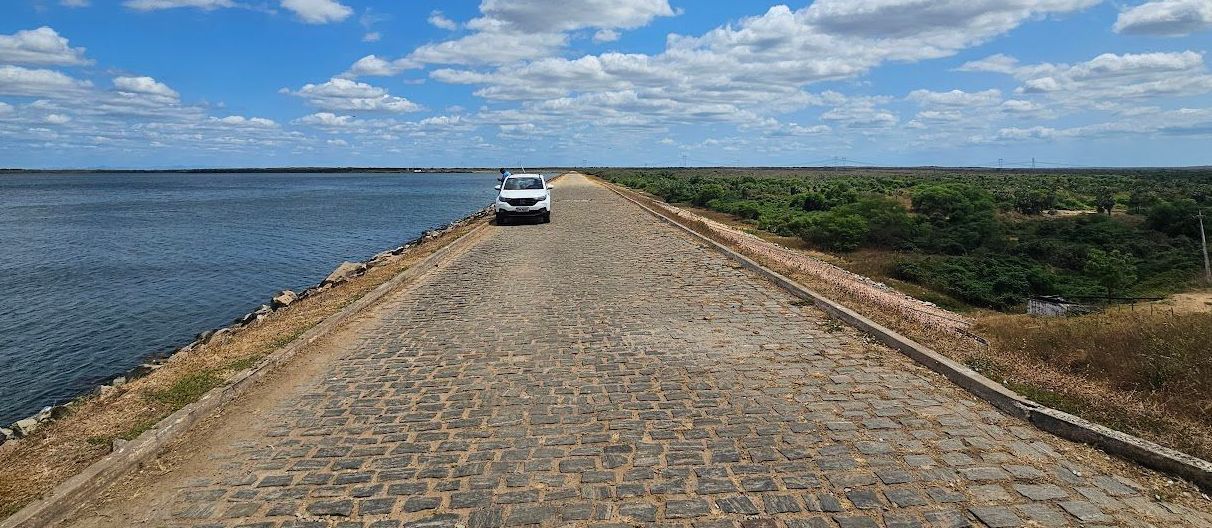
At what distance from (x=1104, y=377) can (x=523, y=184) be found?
21716mm

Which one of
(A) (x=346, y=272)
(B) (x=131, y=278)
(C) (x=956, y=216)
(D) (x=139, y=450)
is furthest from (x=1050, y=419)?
(C) (x=956, y=216)

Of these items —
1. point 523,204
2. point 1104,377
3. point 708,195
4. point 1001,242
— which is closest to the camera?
point 1104,377

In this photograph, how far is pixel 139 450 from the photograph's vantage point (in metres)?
4.98

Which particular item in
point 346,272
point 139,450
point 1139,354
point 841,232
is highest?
point 1139,354

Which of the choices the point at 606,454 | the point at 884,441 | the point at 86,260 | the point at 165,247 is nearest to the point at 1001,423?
the point at 884,441

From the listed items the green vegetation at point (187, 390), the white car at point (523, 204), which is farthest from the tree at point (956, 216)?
the green vegetation at point (187, 390)

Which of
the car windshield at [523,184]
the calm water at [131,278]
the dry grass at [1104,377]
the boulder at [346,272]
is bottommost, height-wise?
the calm water at [131,278]

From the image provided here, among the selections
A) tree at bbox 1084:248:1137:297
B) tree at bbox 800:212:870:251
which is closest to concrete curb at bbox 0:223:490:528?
tree at bbox 1084:248:1137:297

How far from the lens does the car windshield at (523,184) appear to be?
2561 cm

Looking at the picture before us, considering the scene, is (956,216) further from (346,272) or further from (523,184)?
(346,272)

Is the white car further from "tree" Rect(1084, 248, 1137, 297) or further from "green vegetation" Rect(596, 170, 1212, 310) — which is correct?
"tree" Rect(1084, 248, 1137, 297)

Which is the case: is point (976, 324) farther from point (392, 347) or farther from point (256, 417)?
point (256, 417)

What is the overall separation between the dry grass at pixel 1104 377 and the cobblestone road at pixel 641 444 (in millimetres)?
532

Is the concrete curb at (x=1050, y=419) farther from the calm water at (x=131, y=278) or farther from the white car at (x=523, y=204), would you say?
the white car at (x=523, y=204)
